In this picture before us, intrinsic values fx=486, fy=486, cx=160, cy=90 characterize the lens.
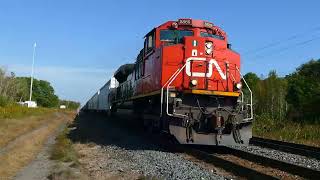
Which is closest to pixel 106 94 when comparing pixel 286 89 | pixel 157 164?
pixel 157 164

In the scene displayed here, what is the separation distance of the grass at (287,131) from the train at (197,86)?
18.3 ft

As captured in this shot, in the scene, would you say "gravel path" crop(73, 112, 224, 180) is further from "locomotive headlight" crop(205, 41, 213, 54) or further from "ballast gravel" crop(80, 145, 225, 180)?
"locomotive headlight" crop(205, 41, 213, 54)

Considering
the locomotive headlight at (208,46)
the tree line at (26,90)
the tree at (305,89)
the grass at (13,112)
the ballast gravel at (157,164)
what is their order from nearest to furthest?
the ballast gravel at (157,164) → the locomotive headlight at (208,46) → the grass at (13,112) → the tree at (305,89) → the tree line at (26,90)

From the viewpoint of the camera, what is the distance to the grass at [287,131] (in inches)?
818

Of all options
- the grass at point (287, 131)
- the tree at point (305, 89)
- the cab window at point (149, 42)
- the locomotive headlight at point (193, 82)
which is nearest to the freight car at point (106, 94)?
the grass at point (287, 131)

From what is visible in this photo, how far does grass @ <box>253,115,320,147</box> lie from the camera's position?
818 inches

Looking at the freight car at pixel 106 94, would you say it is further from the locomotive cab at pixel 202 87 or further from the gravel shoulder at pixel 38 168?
the gravel shoulder at pixel 38 168

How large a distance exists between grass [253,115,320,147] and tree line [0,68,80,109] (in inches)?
2607

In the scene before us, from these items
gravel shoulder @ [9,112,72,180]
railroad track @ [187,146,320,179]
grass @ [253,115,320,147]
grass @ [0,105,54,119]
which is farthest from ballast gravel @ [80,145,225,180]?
grass @ [0,105,54,119]

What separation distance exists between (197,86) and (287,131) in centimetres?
943

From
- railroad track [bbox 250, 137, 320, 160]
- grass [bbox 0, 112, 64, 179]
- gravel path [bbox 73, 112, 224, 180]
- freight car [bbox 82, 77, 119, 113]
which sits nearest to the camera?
gravel path [bbox 73, 112, 224, 180]

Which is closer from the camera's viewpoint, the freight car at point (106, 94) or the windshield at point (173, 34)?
the windshield at point (173, 34)

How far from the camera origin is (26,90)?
129 meters

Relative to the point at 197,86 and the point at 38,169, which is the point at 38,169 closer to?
the point at 38,169
